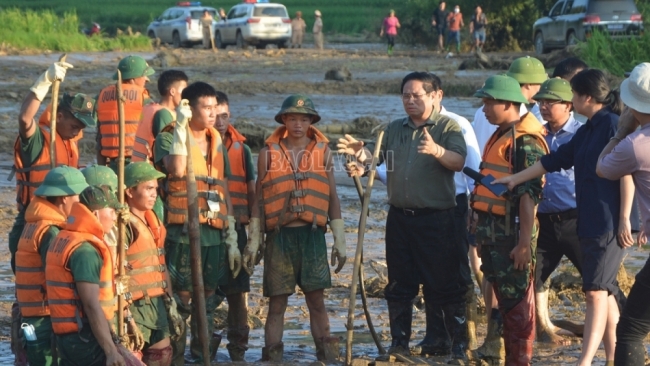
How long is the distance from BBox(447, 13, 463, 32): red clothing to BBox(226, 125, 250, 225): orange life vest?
99.4 feet

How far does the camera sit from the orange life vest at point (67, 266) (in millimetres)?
5477

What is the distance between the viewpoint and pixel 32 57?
32.6 metres

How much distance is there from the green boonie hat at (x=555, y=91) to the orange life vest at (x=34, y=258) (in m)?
3.21

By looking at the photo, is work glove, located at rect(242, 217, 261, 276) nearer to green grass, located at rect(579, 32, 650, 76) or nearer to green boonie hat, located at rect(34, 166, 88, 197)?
green boonie hat, located at rect(34, 166, 88, 197)

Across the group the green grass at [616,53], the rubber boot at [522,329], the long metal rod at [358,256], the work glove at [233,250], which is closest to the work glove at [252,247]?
the work glove at [233,250]

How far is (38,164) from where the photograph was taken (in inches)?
283

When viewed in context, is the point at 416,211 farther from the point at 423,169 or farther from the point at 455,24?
the point at 455,24

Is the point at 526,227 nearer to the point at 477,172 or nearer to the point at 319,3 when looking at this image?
the point at 477,172

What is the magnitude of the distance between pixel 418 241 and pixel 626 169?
1698mm

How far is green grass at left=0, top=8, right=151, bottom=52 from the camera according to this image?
36094 millimetres

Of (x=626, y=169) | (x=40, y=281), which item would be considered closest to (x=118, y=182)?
(x=40, y=281)

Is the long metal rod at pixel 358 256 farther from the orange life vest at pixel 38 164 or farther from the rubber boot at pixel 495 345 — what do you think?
the orange life vest at pixel 38 164

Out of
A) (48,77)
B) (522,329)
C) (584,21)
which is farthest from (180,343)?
(584,21)

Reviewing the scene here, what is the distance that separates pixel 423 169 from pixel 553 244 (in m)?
1.06
